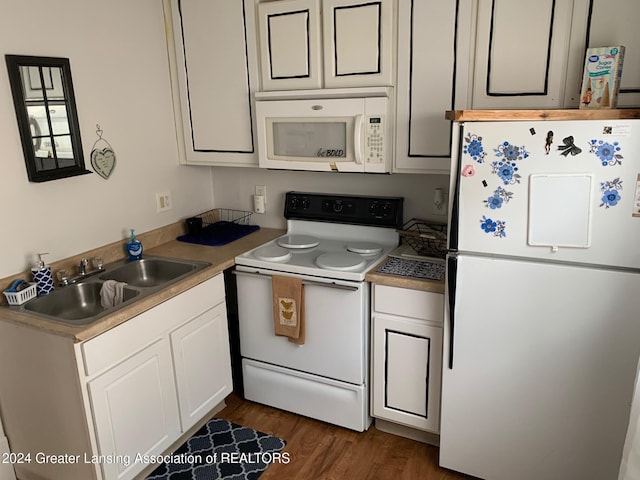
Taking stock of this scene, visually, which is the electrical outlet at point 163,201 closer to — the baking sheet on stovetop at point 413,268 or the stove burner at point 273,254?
the stove burner at point 273,254

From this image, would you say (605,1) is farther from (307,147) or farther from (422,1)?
(307,147)

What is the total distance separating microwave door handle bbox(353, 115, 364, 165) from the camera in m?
2.32

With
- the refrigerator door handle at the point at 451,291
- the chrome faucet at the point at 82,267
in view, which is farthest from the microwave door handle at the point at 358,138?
the chrome faucet at the point at 82,267

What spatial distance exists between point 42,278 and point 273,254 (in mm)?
1036

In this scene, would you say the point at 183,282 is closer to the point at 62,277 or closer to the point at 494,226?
the point at 62,277

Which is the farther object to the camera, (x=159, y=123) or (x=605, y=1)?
(x=159, y=123)

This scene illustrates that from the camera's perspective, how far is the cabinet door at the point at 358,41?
7.32 ft

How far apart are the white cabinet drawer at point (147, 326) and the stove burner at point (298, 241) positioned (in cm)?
40

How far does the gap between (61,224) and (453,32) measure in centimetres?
195

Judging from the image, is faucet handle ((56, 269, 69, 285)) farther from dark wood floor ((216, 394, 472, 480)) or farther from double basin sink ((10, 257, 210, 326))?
dark wood floor ((216, 394, 472, 480))

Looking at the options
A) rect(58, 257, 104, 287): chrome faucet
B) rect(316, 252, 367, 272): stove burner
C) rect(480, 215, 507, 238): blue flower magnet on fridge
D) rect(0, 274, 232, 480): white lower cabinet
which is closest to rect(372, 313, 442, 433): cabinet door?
rect(316, 252, 367, 272): stove burner

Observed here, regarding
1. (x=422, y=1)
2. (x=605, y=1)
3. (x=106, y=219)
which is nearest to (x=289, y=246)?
(x=106, y=219)

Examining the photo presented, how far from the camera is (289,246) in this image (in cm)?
265

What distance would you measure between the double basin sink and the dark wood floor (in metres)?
0.85
